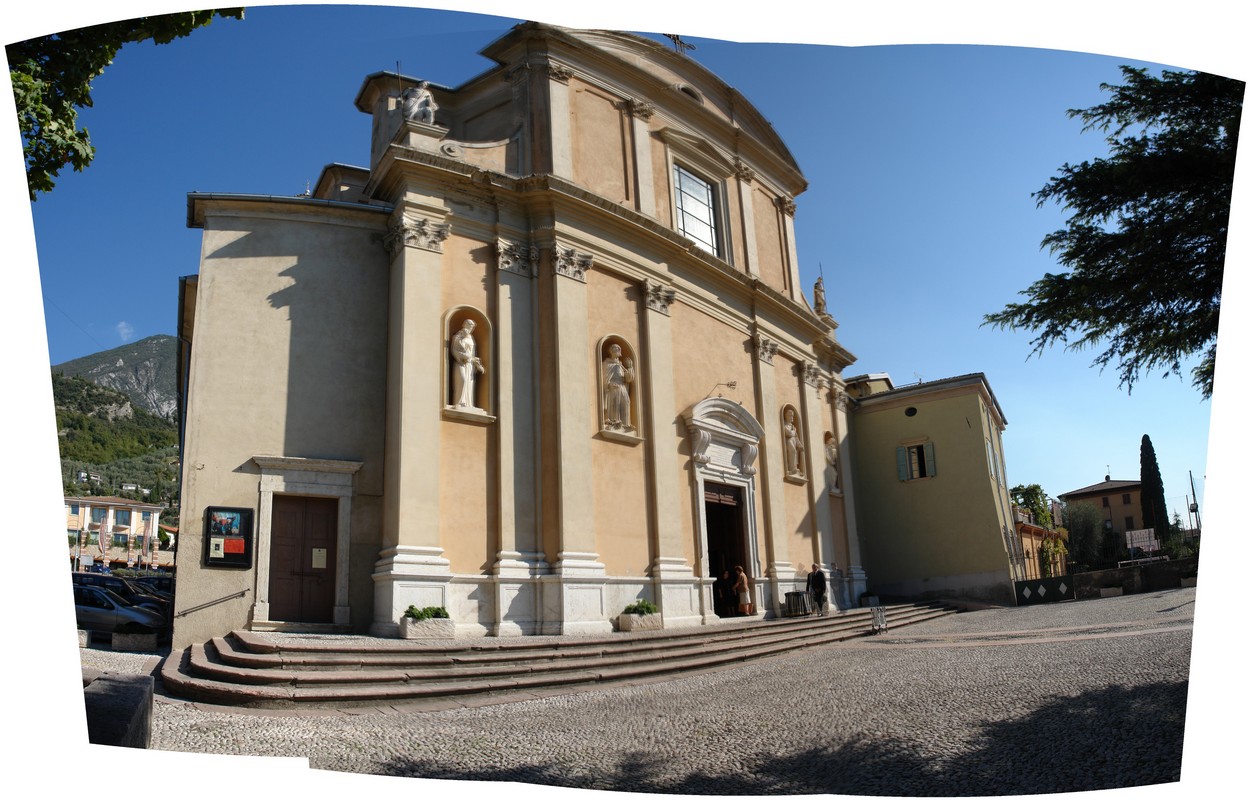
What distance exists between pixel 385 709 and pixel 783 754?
418 cm

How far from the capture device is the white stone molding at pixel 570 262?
1559cm

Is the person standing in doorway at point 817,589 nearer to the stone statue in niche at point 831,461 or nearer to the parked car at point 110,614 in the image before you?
the stone statue in niche at point 831,461

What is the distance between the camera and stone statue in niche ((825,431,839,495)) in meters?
22.9

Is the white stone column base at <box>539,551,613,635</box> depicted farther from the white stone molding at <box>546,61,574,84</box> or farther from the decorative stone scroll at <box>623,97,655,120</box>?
the decorative stone scroll at <box>623,97,655,120</box>

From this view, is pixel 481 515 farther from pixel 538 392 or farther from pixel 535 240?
pixel 535 240

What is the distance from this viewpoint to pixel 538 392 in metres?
15.0

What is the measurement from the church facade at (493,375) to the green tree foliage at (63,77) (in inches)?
198

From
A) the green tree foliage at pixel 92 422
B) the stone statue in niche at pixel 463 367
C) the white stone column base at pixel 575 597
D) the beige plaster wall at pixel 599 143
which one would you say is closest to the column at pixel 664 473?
the white stone column base at pixel 575 597

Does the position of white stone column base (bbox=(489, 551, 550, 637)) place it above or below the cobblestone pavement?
above

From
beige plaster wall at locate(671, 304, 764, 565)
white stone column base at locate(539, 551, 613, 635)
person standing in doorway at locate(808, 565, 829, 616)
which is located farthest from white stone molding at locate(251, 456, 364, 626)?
person standing in doorway at locate(808, 565, 829, 616)

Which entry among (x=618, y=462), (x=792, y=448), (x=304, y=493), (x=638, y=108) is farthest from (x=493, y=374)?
(x=792, y=448)

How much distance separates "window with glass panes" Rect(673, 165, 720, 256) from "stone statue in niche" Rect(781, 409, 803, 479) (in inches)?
179

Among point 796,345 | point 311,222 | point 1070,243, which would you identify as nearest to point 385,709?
point 1070,243

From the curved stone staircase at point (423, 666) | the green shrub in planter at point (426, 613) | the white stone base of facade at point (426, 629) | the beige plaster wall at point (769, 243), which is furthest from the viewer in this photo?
the beige plaster wall at point (769, 243)
